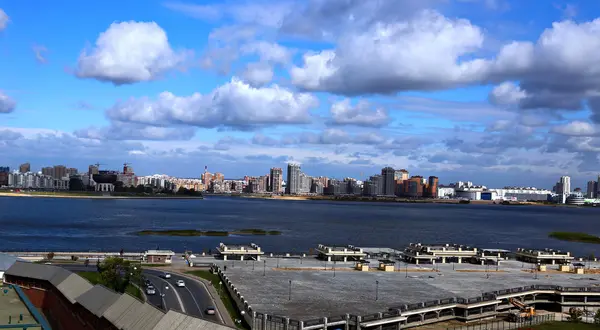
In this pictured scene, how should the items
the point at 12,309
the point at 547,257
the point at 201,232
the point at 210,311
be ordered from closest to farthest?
the point at 12,309, the point at 210,311, the point at 547,257, the point at 201,232

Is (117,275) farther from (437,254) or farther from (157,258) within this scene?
(437,254)

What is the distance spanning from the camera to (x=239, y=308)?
4569 centimetres

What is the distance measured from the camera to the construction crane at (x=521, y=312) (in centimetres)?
4950

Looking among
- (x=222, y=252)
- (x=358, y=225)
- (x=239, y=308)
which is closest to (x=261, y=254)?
(x=222, y=252)

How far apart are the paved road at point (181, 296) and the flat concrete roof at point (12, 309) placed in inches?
467

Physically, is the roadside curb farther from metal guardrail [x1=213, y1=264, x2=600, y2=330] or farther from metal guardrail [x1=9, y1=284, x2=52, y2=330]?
metal guardrail [x1=9, y1=284, x2=52, y2=330]

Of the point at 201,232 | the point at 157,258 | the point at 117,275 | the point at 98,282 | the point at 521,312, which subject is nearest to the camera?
the point at 117,275

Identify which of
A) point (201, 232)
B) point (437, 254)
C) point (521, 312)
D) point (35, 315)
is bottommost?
point (201, 232)

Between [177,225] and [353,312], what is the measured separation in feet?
377

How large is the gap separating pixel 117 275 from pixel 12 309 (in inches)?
720

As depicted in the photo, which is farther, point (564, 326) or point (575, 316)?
point (575, 316)

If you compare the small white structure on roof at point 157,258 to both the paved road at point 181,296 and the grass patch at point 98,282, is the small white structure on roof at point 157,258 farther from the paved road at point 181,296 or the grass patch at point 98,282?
the grass patch at point 98,282

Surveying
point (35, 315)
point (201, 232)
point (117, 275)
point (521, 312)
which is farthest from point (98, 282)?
point (201, 232)

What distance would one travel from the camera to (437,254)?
7931 cm
